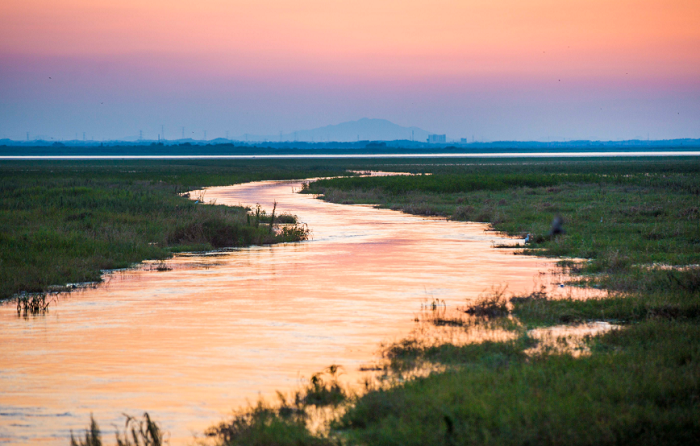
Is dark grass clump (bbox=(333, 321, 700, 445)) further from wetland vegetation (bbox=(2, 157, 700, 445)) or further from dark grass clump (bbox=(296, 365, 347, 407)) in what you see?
dark grass clump (bbox=(296, 365, 347, 407))

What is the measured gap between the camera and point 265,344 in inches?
520

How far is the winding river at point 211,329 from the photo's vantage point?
32.9ft

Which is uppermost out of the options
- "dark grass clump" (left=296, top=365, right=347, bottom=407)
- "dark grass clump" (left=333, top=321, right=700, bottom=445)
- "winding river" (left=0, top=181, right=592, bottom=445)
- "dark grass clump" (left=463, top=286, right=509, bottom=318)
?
"dark grass clump" (left=333, top=321, right=700, bottom=445)

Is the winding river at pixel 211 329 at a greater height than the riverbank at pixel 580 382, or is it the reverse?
the riverbank at pixel 580 382

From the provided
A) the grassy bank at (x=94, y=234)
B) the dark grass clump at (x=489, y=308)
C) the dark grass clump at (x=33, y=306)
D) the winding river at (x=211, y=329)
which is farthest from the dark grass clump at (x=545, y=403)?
the grassy bank at (x=94, y=234)

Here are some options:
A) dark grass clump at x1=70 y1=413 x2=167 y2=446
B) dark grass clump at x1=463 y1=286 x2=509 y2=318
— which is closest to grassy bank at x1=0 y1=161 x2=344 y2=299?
dark grass clump at x1=70 y1=413 x2=167 y2=446

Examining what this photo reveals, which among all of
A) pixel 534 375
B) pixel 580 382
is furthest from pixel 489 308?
pixel 580 382

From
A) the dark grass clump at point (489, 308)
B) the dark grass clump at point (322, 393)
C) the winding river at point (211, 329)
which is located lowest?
the winding river at point (211, 329)

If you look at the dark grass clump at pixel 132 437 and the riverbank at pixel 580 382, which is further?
the dark grass clump at pixel 132 437

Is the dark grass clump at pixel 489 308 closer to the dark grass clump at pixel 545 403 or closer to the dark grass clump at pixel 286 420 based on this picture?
the dark grass clump at pixel 545 403

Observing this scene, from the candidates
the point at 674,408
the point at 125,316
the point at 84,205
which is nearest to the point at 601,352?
the point at 674,408

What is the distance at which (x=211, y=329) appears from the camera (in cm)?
1449

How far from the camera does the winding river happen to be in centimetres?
1002

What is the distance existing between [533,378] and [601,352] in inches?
94.8
